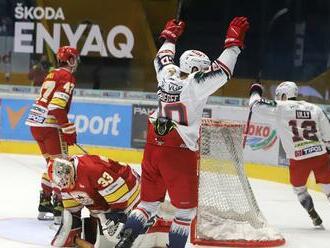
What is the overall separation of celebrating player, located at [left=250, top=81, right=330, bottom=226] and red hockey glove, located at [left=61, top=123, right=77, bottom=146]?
128 cm

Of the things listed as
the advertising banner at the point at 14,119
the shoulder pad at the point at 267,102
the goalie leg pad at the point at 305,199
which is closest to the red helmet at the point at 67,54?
the shoulder pad at the point at 267,102

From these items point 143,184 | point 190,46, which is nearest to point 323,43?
point 190,46

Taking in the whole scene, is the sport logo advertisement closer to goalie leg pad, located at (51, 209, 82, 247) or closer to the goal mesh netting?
the goal mesh netting

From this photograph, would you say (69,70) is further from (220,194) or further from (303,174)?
(303,174)

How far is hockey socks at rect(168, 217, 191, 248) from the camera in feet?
13.0

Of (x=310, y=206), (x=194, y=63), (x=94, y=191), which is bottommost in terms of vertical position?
(x=310, y=206)

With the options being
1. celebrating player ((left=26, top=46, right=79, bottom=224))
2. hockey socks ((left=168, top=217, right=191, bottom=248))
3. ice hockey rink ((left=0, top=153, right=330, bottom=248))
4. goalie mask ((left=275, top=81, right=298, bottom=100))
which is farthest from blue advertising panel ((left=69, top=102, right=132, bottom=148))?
hockey socks ((left=168, top=217, right=191, bottom=248))

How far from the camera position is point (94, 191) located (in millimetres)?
4238

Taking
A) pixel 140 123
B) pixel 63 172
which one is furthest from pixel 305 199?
pixel 140 123

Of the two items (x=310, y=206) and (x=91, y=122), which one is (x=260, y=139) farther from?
(x=310, y=206)

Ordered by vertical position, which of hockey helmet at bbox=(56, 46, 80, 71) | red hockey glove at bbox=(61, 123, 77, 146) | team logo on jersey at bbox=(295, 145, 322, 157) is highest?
hockey helmet at bbox=(56, 46, 80, 71)

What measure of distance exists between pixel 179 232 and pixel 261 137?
411 centimetres

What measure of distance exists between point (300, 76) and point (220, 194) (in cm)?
538

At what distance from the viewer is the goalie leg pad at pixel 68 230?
4.36 metres
